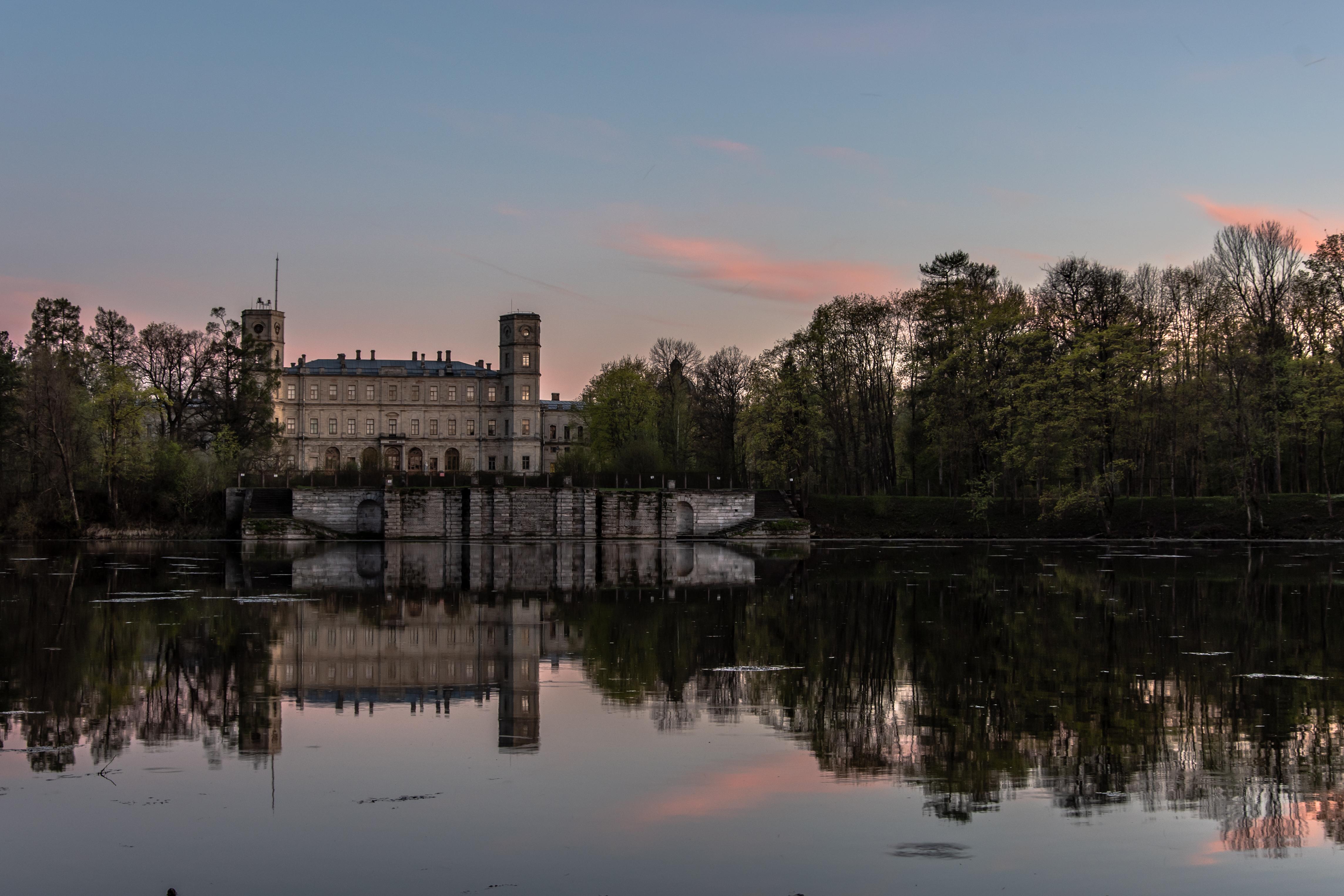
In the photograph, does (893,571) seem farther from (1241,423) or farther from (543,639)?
(1241,423)

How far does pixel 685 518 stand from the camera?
203 feet

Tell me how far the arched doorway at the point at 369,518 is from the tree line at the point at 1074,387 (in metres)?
15.5

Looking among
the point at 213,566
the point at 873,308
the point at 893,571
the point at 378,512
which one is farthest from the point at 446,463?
the point at 893,571

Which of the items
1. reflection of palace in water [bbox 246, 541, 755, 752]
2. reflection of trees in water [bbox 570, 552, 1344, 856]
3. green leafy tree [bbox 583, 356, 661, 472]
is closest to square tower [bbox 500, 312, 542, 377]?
green leafy tree [bbox 583, 356, 661, 472]

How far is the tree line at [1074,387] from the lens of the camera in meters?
51.1

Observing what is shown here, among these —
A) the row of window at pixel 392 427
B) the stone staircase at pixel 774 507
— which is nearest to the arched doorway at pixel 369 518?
the stone staircase at pixel 774 507

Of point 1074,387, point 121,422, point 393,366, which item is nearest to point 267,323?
point 393,366

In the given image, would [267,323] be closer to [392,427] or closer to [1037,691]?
[392,427]

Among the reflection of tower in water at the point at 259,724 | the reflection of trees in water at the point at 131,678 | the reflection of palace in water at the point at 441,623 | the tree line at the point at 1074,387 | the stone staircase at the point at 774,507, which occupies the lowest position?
the reflection of palace in water at the point at 441,623

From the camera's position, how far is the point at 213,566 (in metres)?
35.5

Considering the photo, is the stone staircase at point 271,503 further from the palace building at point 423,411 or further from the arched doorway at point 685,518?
the palace building at point 423,411

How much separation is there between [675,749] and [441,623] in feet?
33.6

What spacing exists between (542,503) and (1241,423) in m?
32.8

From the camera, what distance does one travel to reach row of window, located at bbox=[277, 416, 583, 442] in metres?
109
